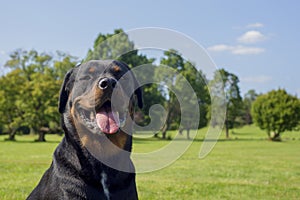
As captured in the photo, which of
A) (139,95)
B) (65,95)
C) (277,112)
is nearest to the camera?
(65,95)

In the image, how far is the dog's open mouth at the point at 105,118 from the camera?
4.71 m

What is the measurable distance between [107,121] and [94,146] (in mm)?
360

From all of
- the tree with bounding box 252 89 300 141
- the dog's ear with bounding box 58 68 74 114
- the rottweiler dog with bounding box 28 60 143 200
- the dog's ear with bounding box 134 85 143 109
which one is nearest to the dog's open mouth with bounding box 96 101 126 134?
the rottweiler dog with bounding box 28 60 143 200

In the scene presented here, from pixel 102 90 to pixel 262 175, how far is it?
1111 cm

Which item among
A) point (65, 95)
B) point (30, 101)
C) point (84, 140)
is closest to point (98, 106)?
point (84, 140)

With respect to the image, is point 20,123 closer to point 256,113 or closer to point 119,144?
point 256,113

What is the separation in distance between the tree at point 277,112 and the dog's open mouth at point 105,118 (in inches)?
2215

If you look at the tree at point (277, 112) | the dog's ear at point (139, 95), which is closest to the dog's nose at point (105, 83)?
the dog's ear at point (139, 95)

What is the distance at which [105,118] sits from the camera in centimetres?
475

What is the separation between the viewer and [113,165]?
15.8 feet

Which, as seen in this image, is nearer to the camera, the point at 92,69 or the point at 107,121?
the point at 107,121

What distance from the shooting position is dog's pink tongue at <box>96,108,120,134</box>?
4695 millimetres

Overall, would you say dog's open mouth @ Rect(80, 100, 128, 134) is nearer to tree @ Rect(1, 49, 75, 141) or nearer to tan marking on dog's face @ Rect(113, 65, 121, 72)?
tan marking on dog's face @ Rect(113, 65, 121, 72)

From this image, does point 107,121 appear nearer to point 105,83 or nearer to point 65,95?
point 105,83
